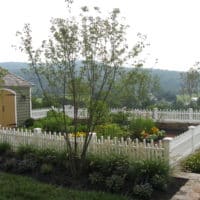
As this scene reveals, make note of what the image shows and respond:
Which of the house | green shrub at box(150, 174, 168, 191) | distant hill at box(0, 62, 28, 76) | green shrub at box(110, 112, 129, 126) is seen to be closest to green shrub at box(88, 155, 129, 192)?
green shrub at box(150, 174, 168, 191)

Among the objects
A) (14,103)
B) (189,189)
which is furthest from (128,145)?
(14,103)

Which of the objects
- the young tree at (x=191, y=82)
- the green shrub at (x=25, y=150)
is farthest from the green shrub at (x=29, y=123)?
the young tree at (x=191, y=82)

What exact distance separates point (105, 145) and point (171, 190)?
7.29 feet

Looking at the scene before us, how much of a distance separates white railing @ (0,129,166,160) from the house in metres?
7.66

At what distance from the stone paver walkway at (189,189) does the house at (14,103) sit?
1192cm

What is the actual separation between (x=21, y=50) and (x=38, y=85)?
937 mm

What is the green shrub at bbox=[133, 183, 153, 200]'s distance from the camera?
688cm

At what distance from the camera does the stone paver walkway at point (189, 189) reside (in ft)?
22.1

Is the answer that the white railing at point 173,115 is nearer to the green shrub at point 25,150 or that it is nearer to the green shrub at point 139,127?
the green shrub at point 139,127

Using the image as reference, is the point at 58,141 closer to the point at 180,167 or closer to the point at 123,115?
the point at 180,167

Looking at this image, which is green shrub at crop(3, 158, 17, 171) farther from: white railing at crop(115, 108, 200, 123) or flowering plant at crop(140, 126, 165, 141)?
white railing at crop(115, 108, 200, 123)

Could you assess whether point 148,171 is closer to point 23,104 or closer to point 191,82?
point 23,104

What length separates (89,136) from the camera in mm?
8617

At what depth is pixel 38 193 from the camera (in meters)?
7.12
